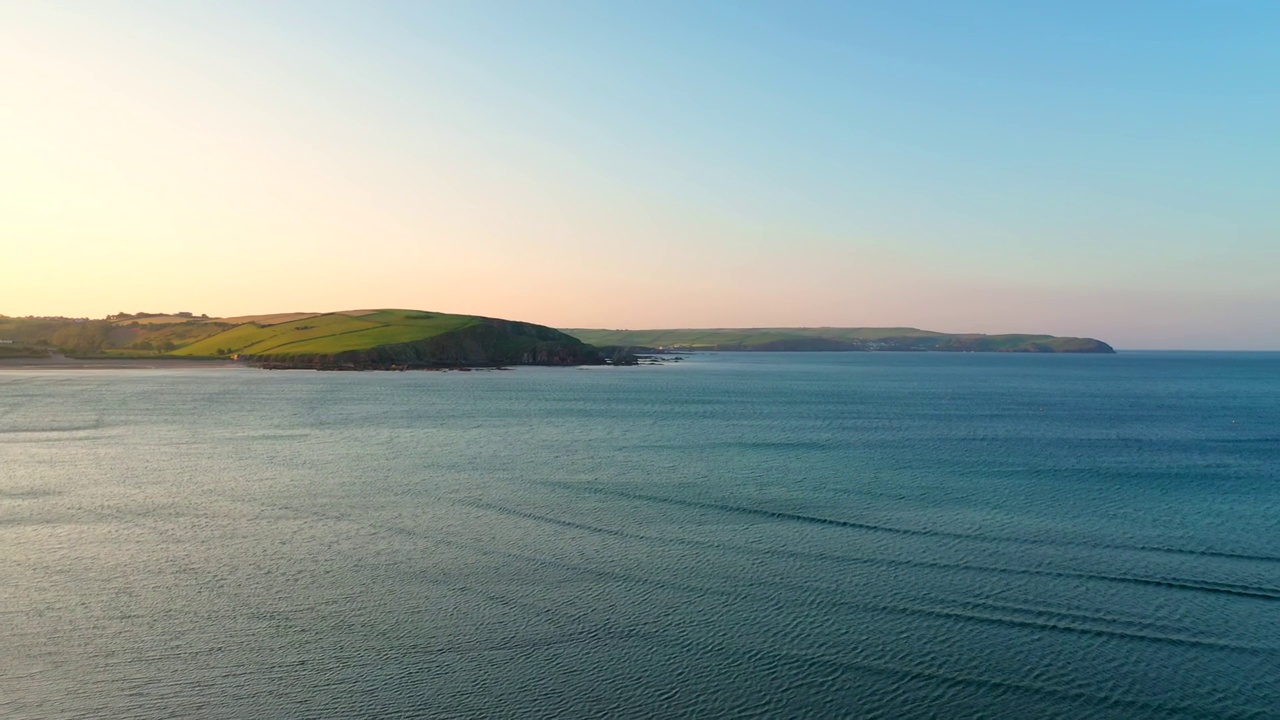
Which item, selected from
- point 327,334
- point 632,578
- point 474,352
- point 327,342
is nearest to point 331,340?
point 327,342

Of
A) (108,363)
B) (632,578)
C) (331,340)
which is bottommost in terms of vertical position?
(632,578)

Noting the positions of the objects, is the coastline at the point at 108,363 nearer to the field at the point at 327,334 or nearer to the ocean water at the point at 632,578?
the field at the point at 327,334

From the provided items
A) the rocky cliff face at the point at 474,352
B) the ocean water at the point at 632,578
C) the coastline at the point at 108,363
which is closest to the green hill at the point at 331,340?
the rocky cliff face at the point at 474,352

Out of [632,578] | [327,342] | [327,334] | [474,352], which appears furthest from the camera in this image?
[327,334]

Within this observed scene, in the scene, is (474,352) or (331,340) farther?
(474,352)

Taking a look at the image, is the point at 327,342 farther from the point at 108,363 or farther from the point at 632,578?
the point at 632,578

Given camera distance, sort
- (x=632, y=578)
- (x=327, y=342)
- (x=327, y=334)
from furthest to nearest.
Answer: (x=327, y=334) < (x=327, y=342) < (x=632, y=578)

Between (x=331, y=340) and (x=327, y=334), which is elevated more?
(x=327, y=334)
